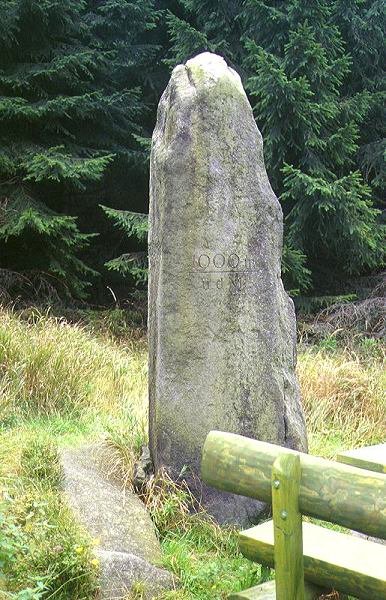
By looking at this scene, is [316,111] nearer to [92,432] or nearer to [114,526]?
[92,432]

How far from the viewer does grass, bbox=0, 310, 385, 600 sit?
391cm

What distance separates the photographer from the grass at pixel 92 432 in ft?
12.8

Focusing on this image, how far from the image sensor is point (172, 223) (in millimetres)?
5207

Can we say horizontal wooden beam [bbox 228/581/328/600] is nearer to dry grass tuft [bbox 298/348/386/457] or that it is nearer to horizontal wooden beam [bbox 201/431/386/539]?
horizontal wooden beam [bbox 201/431/386/539]

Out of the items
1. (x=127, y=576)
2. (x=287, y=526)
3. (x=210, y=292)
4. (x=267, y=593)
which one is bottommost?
(x=127, y=576)

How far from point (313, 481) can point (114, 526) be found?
6.56 ft

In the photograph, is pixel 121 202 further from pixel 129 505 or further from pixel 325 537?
pixel 325 537

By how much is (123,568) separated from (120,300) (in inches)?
323

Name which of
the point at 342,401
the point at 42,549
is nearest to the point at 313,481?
the point at 42,549

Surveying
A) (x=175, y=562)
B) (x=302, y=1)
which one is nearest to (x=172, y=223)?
(x=175, y=562)

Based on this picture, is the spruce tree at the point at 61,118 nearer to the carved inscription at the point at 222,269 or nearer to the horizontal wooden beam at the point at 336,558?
the carved inscription at the point at 222,269

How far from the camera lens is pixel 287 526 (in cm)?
297

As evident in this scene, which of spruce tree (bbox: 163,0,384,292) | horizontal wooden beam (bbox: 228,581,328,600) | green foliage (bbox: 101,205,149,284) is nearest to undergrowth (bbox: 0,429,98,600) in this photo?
horizontal wooden beam (bbox: 228,581,328,600)

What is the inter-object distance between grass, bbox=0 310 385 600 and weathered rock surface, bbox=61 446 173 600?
0.28ft
